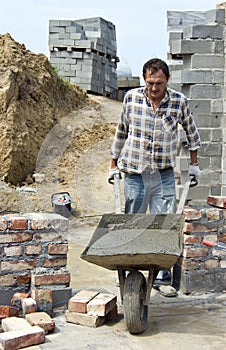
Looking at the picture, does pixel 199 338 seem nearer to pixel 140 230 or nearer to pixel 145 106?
pixel 140 230

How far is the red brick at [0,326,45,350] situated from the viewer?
10.1ft

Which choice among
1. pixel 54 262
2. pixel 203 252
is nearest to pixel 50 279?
pixel 54 262

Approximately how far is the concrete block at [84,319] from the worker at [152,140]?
809 millimetres

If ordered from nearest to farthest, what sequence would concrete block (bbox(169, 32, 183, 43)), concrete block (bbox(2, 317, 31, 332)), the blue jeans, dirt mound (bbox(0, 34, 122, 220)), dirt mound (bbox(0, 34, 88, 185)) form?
concrete block (bbox(2, 317, 31, 332)) < the blue jeans < concrete block (bbox(169, 32, 183, 43)) < dirt mound (bbox(0, 34, 122, 220)) < dirt mound (bbox(0, 34, 88, 185))

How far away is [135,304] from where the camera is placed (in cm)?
335

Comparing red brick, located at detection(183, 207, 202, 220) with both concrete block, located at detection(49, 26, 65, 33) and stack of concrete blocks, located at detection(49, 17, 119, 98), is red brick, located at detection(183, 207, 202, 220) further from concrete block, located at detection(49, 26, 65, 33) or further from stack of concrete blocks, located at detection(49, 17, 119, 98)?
concrete block, located at detection(49, 26, 65, 33)

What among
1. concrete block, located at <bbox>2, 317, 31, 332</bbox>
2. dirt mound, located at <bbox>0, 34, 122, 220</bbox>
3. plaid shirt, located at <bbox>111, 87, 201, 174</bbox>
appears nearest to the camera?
concrete block, located at <bbox>2, 317, 31, 332</bbox>

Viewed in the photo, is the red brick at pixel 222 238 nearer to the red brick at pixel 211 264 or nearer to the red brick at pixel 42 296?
the red brick at pixel 211 264

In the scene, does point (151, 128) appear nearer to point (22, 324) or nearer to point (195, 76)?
point (22, 324)

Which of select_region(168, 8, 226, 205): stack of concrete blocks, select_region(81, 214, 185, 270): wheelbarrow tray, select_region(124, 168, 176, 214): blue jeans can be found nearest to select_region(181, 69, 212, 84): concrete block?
select_region(168, 8, 226, 205): stack of concrete blocks

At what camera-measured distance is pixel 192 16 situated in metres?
8.62

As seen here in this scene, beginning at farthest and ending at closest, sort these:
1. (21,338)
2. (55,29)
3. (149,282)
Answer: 1. (55,29)
2. (149,282)
3. (21,338)

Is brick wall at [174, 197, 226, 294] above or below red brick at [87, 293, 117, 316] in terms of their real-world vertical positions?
above

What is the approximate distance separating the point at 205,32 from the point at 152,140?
326cm
